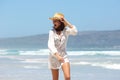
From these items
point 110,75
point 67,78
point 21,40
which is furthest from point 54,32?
point 21,40

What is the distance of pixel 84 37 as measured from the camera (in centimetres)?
9288

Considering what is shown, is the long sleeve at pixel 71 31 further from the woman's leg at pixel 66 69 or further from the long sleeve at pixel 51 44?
the woman's leg at pixel 66 69

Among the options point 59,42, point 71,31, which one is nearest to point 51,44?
point 59,42

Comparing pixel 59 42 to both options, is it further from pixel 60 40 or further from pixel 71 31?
pixel 71 31

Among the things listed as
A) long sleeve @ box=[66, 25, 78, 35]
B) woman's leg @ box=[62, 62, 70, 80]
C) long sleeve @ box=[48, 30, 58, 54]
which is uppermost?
long sleeve @ box=[66, 25, 78, 35]

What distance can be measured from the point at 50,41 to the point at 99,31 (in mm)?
90111

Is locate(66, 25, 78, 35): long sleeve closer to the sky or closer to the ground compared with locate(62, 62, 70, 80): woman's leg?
closer to the sky

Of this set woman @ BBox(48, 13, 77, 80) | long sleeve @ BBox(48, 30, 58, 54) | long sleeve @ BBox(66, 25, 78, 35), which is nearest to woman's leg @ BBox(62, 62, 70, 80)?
woman @ BBox(48, 13, 77, 80)

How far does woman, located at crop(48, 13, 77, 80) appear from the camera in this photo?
26.0 feet

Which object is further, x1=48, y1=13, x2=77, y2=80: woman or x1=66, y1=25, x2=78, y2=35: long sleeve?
x1=66, y1=25, x2=78, y2=35: long sleeve

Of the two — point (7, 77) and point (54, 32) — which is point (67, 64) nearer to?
point (54, 32)

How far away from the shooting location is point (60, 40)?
8016 mm

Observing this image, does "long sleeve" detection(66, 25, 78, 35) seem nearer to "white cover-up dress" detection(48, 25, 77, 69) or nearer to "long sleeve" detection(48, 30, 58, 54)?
"white cover-up dress" detection(48, 25, 77, 69)

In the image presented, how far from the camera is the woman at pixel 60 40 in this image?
7.92 m
